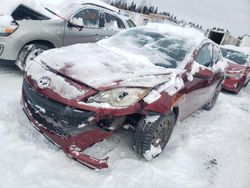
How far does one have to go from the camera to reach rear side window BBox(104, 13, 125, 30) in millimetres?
7466

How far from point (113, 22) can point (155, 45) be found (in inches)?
124

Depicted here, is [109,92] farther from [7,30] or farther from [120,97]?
[7,30]

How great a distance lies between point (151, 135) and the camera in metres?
3.59

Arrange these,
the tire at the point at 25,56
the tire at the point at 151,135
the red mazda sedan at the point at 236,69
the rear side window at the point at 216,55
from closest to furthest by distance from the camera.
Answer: the tire at the point at 151,135 → the tire at the point at 25,56 → the rear side window at the point at 216,55 → the red mazda sedan at the point at 236,69

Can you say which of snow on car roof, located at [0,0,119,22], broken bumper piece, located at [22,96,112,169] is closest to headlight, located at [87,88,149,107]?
broken bumper piece, located at [22,96,112,169]

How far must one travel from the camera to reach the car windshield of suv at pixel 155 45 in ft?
14.4

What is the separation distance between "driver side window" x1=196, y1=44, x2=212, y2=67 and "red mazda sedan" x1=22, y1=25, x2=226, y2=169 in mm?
88

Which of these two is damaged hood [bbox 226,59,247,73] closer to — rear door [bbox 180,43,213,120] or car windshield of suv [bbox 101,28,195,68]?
rear door [bbox 180,43,213,120]

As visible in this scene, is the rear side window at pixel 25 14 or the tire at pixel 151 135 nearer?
the tire at pixel 151 135

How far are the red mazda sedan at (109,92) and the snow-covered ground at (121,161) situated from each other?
0.68 ft

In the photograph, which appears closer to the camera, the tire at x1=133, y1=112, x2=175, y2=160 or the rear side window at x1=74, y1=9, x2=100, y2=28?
the tire at x1=133, y1=112, x2=175, y2=160

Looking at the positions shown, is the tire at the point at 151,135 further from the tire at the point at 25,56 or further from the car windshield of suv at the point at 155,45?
the tire at the point at 25,56

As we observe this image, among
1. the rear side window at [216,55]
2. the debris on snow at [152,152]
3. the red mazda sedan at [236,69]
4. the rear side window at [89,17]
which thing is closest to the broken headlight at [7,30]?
the rear side window at [89,17]

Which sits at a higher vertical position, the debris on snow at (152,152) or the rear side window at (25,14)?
the rear side window at (25,14)
